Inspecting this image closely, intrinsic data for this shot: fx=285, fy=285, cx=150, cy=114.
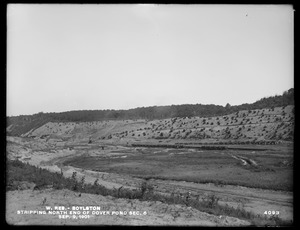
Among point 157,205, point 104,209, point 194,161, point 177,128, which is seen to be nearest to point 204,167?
point 194,161

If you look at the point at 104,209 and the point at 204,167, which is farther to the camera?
the point at 204,167

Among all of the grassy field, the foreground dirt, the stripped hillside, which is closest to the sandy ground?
the foreground dirt

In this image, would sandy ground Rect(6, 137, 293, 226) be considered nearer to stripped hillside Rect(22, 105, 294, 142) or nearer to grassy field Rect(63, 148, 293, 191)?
grassy field Rect(63, 148, 293, 191)

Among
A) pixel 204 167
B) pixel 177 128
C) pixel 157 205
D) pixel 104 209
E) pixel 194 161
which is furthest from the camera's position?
pixel 177 128

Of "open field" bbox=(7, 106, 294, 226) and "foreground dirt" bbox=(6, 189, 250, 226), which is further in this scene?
"open field" bbox=(7, 106, 294, 226)

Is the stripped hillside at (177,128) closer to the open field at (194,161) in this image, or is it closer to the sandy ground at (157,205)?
the open field at (194,161)

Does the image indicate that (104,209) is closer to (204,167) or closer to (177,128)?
(204,167)
